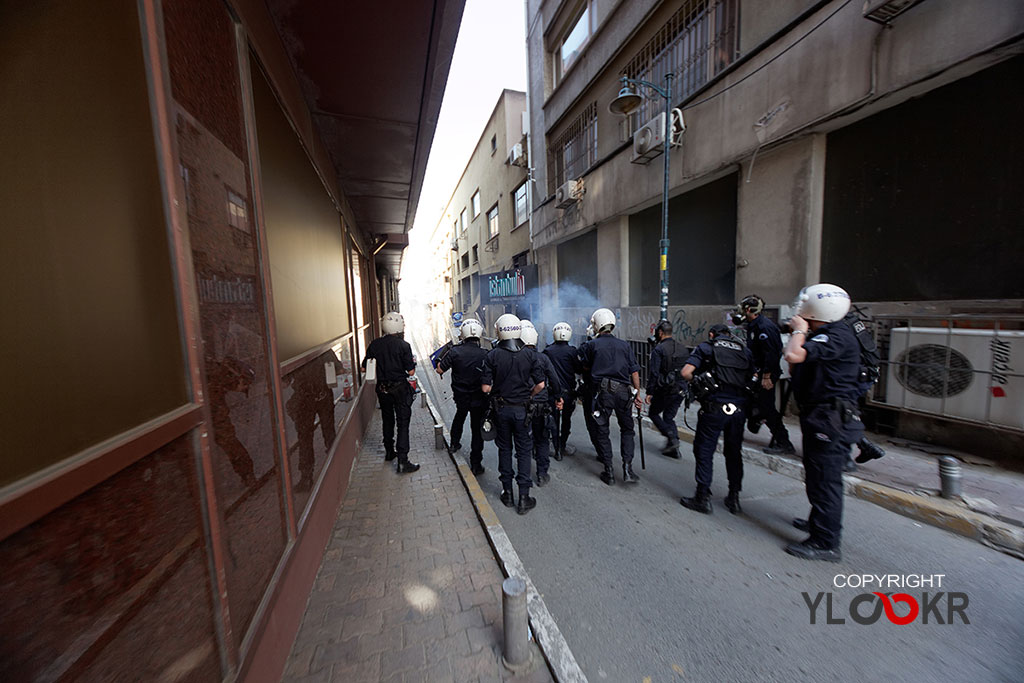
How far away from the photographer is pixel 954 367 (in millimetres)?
4105

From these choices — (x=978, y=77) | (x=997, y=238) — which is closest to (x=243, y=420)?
(x=997, y=238)

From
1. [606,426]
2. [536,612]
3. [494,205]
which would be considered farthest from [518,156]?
[536,612]

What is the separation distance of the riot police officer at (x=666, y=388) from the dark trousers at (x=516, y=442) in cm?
209

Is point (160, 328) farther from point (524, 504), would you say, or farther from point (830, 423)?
point (830, 423)

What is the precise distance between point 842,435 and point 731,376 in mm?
923

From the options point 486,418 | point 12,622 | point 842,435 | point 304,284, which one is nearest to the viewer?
point 12,622

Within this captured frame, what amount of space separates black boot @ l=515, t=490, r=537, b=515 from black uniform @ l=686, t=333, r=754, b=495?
1.67 meters

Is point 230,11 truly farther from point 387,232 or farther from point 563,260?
point 563,260

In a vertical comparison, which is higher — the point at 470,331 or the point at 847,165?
the point at 847,165

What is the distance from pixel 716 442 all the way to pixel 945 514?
6.14 feet

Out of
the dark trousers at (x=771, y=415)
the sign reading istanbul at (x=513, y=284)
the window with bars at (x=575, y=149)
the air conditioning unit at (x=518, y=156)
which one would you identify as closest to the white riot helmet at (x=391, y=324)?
the dark trousers at (x=771, y=415)

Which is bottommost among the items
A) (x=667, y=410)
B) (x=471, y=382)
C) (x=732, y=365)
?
(x=667, y=410)

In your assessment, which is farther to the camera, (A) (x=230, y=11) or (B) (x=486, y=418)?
(B) (x=486, y=418)

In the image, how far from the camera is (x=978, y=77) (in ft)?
13.3
